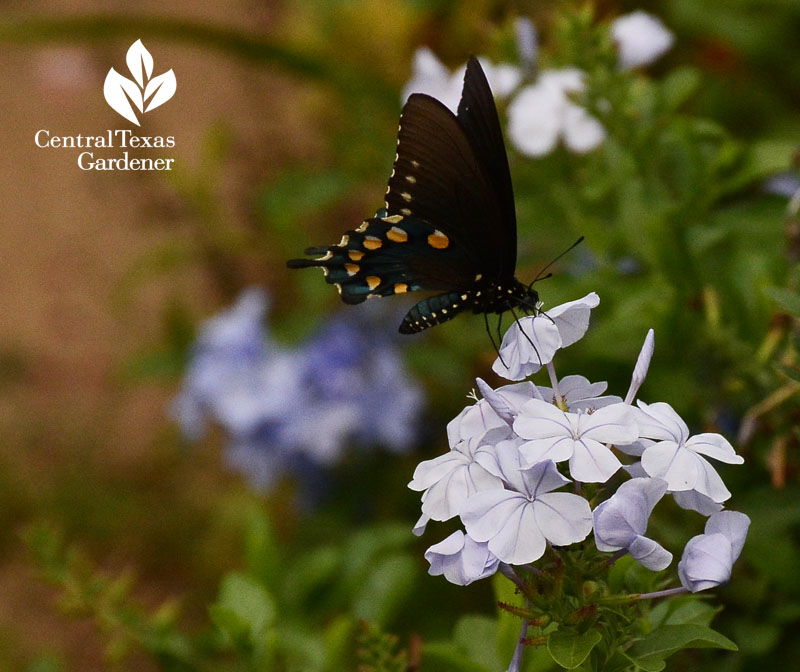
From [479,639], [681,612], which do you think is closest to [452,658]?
[479,639]

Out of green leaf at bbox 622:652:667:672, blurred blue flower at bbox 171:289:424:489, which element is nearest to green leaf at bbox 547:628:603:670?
green leaf at bbox 622:652:667:672

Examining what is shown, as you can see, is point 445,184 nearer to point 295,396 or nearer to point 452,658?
point 452,658

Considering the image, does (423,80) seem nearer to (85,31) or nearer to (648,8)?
(85,31)

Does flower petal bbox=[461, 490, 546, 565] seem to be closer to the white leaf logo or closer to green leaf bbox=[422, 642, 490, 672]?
green leaf bbox=[422, 642, 490, 672]

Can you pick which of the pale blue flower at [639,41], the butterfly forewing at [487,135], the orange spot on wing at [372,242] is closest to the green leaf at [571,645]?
the butterfly forewing at [487,135]

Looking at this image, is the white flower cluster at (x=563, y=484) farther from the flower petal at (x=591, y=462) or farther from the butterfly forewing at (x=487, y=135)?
the butterfly forewing at (x=487, y=135)

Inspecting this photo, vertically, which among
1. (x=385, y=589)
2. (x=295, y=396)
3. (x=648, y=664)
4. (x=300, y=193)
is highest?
(x=300, y=193)
